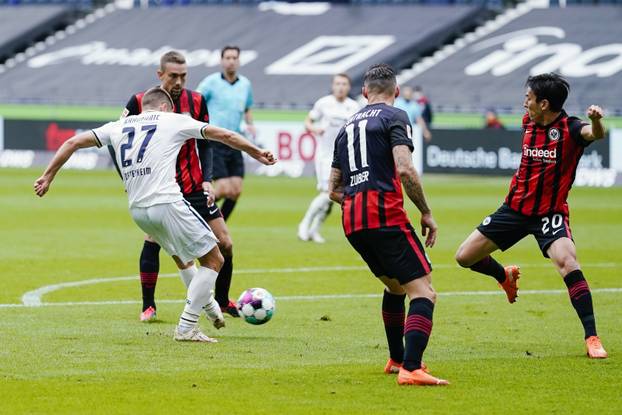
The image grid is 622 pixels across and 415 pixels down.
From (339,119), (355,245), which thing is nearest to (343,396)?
(355,245)

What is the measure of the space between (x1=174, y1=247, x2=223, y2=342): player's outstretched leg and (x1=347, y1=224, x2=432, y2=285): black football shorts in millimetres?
1878

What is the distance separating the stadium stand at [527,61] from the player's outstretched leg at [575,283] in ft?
89.6

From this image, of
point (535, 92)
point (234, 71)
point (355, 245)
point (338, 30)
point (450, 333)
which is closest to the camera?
point (355, 245)

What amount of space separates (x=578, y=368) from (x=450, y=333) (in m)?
1.75

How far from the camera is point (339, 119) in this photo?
17.8 metres

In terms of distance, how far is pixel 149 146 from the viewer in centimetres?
923

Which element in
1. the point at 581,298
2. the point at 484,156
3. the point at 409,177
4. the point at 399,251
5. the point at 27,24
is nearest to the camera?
the point at 409,177

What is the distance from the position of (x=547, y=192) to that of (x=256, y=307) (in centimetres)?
235

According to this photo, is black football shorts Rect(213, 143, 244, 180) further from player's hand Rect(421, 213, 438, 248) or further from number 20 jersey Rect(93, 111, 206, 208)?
player's hand Rect(421, 213, 438, 248)

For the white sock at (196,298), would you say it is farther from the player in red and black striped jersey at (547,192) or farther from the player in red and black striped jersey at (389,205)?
the player in red and black striped jersey at (547,192)

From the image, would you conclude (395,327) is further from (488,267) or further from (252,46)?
(252,46)

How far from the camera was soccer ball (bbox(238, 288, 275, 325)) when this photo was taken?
980 centimetres

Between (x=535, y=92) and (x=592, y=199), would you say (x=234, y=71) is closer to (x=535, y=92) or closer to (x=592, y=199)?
(x=535, y=92)

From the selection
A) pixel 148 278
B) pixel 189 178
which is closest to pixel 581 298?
pixel 189 178
